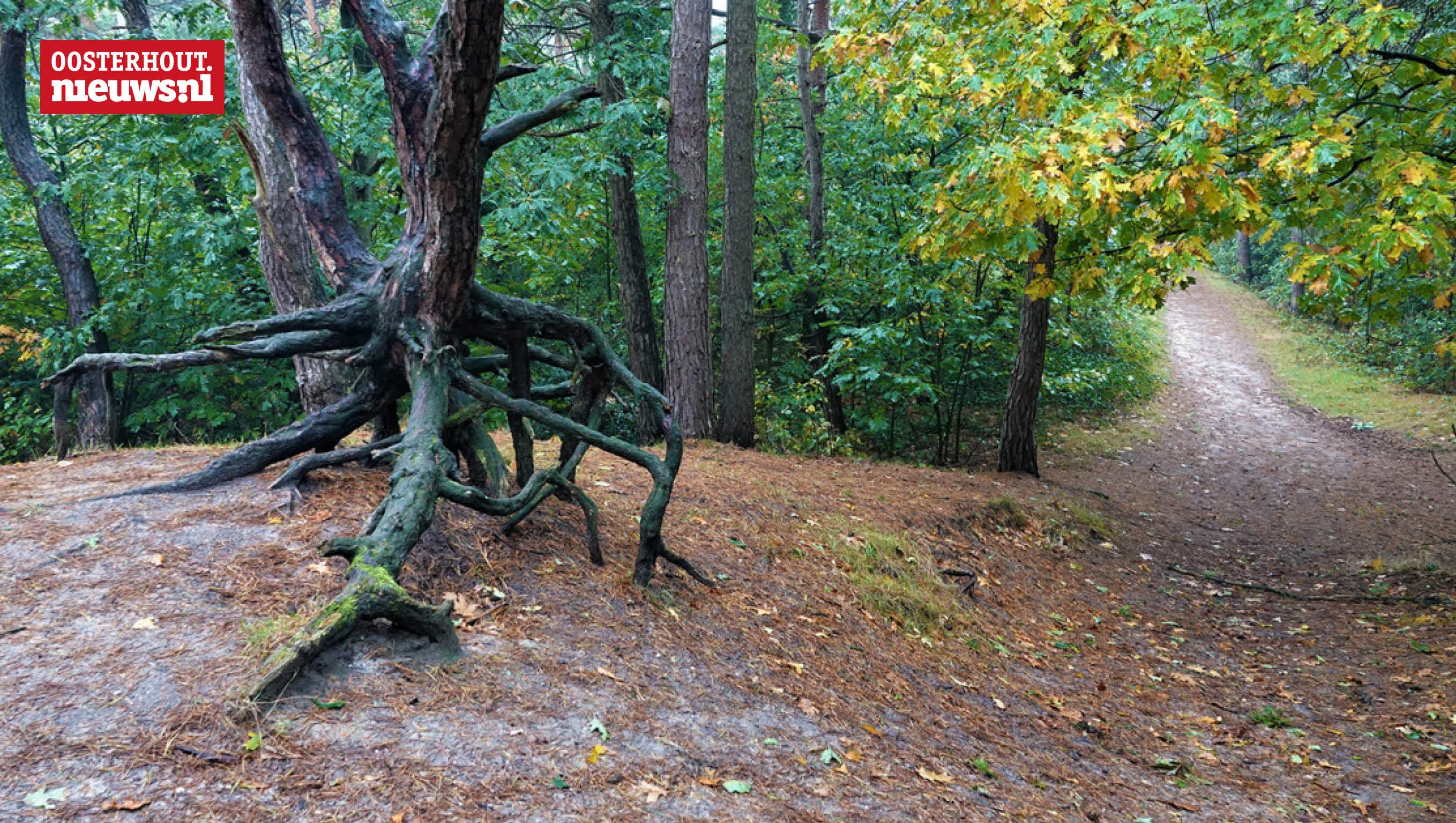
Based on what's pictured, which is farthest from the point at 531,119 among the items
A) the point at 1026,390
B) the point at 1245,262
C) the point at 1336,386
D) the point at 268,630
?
the point at 1245,262

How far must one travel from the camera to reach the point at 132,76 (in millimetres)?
9562

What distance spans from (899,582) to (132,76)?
10.2m

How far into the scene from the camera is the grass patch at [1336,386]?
1569 cm

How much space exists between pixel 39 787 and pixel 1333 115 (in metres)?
8.16

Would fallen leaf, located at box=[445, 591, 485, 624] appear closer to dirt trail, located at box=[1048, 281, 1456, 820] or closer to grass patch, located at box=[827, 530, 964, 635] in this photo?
grass patch, located at box=[827, 530, 964, 635]

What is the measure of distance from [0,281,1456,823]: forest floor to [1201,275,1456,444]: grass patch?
9169mm

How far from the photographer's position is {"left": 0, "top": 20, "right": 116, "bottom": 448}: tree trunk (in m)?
9.88

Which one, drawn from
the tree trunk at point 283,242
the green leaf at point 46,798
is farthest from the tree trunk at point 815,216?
the green leaf at point 46,798

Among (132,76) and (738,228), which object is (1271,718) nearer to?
(738,228)

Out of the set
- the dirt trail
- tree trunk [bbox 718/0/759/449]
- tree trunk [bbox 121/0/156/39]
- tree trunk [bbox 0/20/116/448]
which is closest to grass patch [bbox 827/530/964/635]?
the dirt trail

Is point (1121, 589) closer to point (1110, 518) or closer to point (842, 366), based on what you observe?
point (1110, 518)

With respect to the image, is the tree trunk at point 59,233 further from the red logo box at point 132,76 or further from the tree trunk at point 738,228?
the tree trunk at point 738,228

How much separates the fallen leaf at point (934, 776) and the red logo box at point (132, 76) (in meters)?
9.32

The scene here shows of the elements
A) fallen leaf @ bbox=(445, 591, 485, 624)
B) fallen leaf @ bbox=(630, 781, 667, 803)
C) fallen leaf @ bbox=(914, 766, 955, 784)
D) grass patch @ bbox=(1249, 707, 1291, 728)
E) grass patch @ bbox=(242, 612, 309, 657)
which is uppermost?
grass patch @ bbox=(242, 612, 309, 657)
